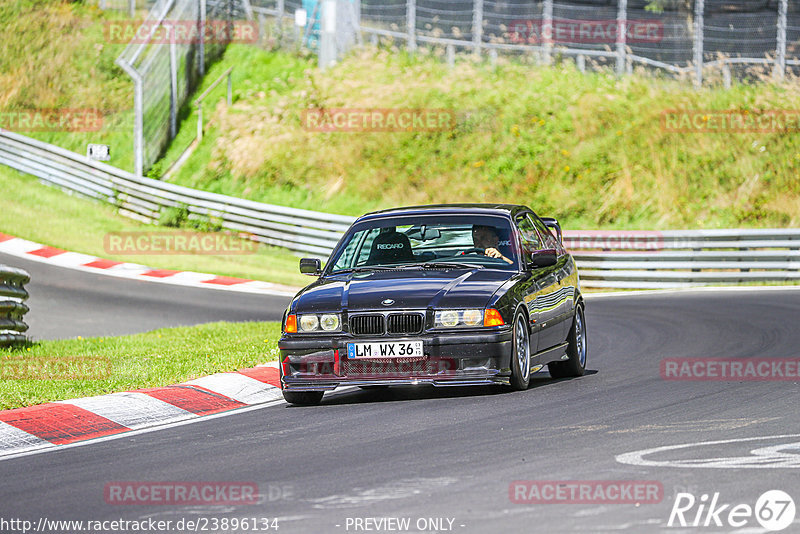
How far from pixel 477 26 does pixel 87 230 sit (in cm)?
1095

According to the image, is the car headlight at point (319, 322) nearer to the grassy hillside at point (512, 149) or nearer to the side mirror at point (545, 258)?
the side mirror at point (545, 258)

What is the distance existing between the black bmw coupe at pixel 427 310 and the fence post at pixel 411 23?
22.0 m

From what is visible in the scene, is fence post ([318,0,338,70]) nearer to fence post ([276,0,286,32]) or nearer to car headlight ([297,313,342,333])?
fence post ([276,0,286,32])

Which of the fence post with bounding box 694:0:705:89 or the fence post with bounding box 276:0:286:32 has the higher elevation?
the fence post with bounding box 276:0:286:32

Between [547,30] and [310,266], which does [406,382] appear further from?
[547,30]

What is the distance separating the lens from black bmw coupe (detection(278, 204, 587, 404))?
9219 millimetres

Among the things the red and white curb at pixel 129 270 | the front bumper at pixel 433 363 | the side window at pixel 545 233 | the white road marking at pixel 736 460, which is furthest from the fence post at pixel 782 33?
the white road marking at pixel 736 460

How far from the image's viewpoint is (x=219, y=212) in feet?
95.3

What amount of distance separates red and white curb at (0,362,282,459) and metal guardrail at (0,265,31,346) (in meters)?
3.32

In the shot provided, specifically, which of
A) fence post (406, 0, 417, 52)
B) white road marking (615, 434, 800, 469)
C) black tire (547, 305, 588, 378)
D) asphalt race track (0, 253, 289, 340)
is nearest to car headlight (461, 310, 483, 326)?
black tire (547, 305, 588, 378)

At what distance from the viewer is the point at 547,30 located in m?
30.5

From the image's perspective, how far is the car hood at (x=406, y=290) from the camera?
9.29 m

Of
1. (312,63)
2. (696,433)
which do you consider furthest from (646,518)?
(312,63)

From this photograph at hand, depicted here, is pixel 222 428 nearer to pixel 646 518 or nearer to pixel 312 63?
pixel 646 518
